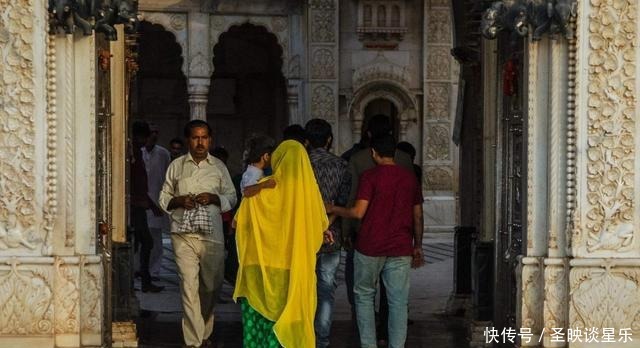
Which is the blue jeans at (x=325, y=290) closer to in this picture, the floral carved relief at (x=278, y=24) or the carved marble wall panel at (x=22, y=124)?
the carved marble wall panel at (x=22, y=124)

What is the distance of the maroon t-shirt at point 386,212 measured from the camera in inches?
330

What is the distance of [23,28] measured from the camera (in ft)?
24.9

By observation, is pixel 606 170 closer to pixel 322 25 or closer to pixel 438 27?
pixel 322 25

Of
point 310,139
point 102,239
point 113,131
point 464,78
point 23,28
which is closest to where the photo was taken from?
point 23,28

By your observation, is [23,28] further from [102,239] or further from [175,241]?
[175,241]

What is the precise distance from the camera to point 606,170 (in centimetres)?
779

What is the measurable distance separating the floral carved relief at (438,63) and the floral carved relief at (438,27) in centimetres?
14

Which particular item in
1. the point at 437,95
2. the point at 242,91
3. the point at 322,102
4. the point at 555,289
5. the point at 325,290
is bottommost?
the point at 325,290

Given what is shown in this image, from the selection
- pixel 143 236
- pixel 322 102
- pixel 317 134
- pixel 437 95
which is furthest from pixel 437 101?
pixel 317 134

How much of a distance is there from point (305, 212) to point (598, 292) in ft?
6.28

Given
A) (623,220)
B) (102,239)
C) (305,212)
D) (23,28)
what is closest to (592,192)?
(623,220)

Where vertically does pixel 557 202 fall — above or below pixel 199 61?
below

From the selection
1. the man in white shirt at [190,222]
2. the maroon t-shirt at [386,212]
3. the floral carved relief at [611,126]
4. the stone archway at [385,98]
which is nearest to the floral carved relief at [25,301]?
the man in white shirt at [190,222]

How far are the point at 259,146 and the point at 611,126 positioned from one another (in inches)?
103
